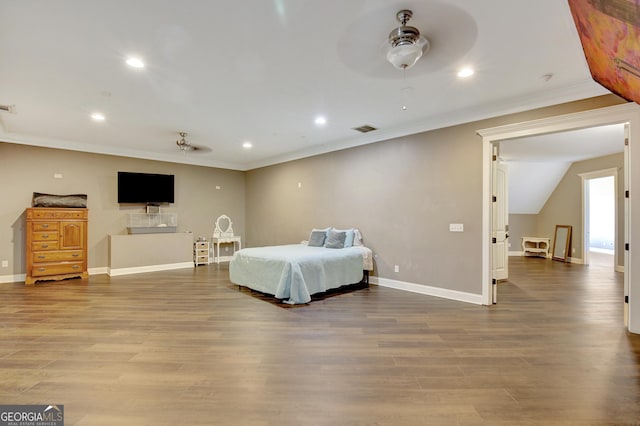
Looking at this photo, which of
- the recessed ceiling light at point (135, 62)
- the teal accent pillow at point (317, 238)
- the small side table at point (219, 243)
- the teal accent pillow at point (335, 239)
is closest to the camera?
the recessed ceiling light at point (135, 62)

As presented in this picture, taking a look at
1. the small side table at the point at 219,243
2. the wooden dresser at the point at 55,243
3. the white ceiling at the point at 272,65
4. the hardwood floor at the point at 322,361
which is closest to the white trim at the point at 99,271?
the wooden dresser at the point at 55,243

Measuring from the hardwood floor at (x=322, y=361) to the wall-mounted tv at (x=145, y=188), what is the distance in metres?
2.87

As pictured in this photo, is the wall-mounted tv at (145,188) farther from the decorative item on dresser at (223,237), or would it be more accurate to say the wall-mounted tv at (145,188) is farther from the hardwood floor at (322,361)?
the hardwood floor at (322,361)

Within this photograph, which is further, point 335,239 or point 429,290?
point 335,239

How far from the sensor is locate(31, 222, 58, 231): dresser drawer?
5.36 metres

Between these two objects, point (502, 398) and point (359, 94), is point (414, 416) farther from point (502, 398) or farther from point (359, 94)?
point (359, 94)

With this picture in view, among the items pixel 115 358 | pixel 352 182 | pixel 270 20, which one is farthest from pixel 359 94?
pixel 115 358

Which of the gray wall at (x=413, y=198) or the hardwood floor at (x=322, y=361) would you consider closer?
the hardwood floor at (x=322, y=361)

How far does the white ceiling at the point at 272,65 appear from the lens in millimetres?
2184

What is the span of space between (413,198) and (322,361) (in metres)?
3.16

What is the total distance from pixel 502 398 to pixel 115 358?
9.81 ft

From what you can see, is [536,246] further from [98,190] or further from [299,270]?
[98,190]

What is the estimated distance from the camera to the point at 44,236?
17.8 feet

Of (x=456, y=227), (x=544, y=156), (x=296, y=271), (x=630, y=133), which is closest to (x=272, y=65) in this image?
(x=296, y=271)
